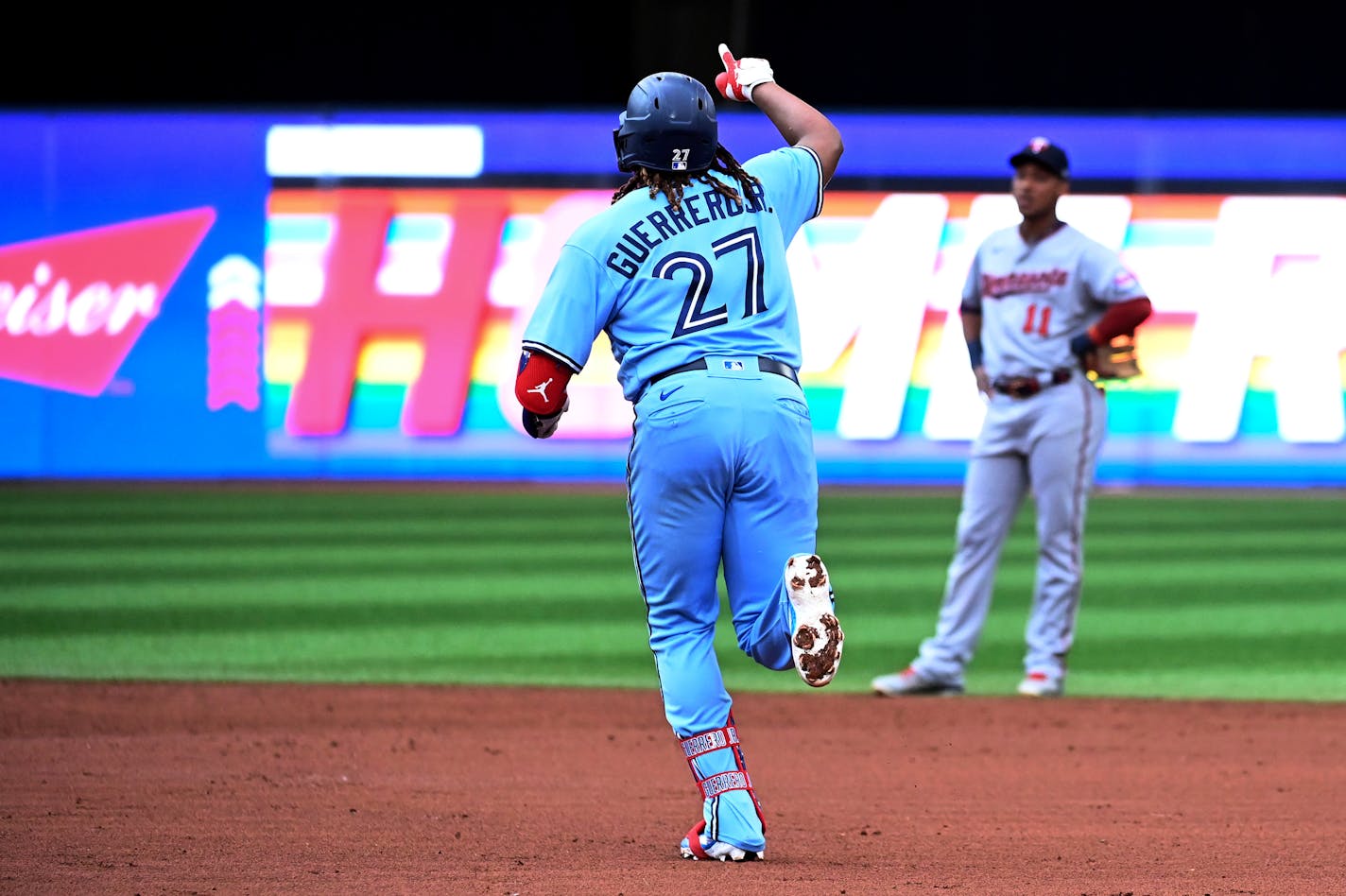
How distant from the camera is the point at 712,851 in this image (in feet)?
14.8

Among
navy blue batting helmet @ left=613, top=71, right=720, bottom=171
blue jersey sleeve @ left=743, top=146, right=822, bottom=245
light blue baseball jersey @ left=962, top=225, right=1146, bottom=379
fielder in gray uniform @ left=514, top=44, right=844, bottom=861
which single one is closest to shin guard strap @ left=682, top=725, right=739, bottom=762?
fielder in gray uniform @ left=514, top=44, right=844, bottom=861

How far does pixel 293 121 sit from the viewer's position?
18.3 metres

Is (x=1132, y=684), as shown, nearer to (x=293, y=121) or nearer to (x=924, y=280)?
(x=924, y=280)

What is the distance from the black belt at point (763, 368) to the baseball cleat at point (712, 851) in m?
1.09

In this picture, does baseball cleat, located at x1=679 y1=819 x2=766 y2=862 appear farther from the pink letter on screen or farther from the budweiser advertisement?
the budweiser advertisement

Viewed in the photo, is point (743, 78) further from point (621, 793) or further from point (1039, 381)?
point (1039, 381)

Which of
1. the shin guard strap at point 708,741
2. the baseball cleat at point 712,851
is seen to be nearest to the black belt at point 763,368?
the shin guard strap at point 708,741

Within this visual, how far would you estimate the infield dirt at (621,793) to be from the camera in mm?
4402

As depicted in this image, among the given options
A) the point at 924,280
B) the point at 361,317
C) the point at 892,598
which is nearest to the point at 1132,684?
the point at 892,598

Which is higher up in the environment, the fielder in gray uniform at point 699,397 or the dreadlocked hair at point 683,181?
the dreadlocked hair at point 683,181

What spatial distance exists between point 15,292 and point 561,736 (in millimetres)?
13106

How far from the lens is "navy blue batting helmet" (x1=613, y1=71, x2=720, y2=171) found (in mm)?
4402

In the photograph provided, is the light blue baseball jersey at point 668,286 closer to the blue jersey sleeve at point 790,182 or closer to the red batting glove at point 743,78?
the blue jersey sleeve at point 790,182

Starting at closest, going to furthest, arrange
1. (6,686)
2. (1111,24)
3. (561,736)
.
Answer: (561,736)
(6,686)
(1111,24)
